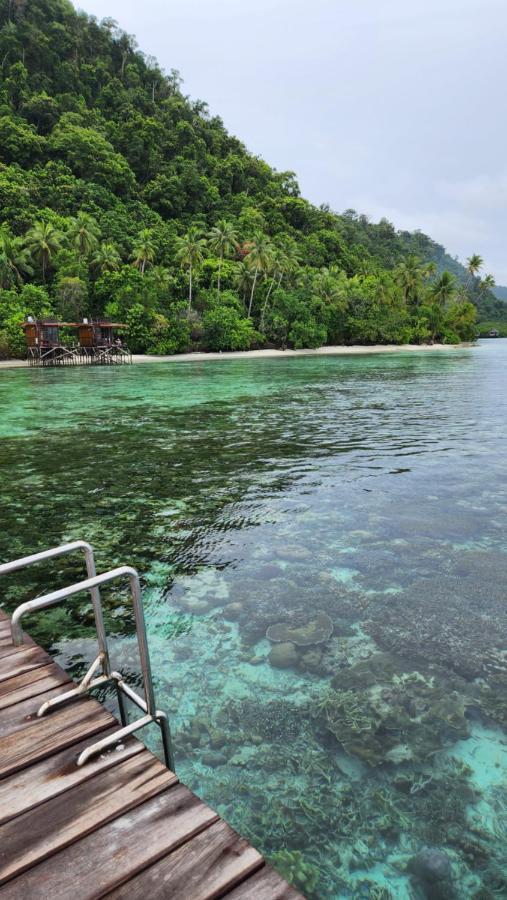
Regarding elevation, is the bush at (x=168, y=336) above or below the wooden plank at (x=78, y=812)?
above

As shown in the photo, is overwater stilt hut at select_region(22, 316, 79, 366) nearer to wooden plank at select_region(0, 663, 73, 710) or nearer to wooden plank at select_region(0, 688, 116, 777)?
wooden plank at select_region(0, 663, 73, 710)

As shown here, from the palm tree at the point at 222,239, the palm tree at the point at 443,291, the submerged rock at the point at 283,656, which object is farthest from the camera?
the palm tree at the point at 443,291

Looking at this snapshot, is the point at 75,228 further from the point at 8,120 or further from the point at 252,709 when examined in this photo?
the point at 252,709

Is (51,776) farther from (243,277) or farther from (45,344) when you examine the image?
(243,277)

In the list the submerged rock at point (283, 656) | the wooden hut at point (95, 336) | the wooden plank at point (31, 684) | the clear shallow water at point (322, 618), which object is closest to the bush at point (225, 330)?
the wooden hut at point (95, 336)

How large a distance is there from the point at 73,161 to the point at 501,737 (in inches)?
3601

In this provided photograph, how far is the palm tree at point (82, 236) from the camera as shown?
58094mm

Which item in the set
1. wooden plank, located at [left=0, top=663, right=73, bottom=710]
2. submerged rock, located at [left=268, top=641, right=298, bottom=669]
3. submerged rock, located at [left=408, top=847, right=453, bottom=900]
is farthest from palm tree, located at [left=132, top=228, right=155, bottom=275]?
submerged rock, located at [left=408, top=847, right=453, bottom=900]

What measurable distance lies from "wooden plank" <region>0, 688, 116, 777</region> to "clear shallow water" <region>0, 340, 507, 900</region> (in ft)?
3.42

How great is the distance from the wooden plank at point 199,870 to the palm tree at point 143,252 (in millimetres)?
61425

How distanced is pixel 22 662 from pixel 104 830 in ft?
5.26

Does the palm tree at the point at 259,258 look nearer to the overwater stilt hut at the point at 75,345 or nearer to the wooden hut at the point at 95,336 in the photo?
the wooden hut at the point at 95,336

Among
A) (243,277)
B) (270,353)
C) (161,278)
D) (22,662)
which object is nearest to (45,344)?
(161,278)

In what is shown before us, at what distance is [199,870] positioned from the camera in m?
1.90
